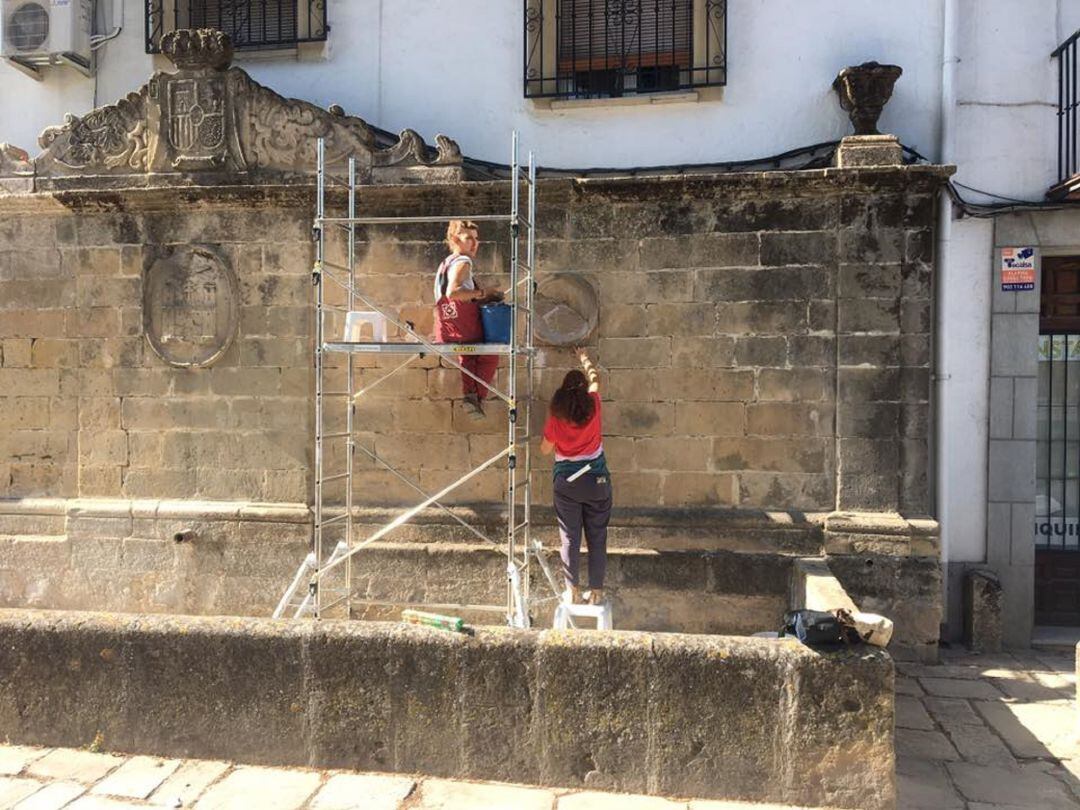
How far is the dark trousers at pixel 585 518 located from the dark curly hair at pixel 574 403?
40cm

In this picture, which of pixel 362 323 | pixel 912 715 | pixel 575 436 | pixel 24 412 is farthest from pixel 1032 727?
pixel 24 412

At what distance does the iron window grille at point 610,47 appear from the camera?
20.3 feet

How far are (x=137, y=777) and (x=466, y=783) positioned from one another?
4.92ft

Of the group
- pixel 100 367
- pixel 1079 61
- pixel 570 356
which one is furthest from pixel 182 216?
pixel 1079 61

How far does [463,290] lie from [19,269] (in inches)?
158

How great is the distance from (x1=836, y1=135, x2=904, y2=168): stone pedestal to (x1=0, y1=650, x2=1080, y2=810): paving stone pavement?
3607mm

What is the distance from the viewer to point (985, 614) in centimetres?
579

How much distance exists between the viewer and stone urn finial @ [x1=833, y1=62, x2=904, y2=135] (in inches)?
221

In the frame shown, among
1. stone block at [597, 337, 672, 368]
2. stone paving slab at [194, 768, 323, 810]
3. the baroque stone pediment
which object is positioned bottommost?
stone paving slab at [194, 768, 323, 810]

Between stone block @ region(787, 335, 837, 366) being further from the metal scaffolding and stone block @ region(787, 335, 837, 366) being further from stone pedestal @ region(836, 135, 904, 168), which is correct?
the metal scaffolding

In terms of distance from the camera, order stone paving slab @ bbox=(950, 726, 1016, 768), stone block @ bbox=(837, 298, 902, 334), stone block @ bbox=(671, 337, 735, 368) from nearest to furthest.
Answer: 1. stone paving slab @ bbox=(950, 726, 1016, 768)
2. stone block @ bbox=(837, 298, 902, 334)
3. stone block @ bbox=(671, 337, 735, 368)

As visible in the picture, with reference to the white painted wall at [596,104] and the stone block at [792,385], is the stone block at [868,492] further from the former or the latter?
the white painted wall at [596,104]

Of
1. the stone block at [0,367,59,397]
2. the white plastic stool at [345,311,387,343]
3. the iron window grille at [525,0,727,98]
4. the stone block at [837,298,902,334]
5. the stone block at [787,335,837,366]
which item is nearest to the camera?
the white plastic stool at [345,311,387,343]

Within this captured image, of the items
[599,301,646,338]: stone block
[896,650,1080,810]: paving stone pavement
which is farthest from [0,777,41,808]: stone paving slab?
[599,301,646,338]: stone block
